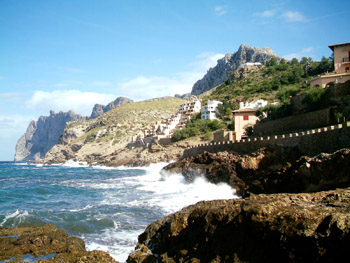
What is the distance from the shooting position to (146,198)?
79.7 ft

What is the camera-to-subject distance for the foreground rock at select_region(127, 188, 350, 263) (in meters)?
6.21

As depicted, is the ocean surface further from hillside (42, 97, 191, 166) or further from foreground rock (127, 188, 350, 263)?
hillside (42, 97, 191, 166)

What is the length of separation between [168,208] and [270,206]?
12.5 meters

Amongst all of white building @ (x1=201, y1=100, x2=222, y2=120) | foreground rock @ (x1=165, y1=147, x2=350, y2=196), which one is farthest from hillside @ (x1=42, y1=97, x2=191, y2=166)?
foreground rock @ (x1=165, y1=147, x2=350, y2=196)

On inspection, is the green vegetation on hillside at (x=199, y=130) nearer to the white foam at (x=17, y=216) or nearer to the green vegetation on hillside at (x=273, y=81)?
the green vegetation on hillside at (x=273, y=81)

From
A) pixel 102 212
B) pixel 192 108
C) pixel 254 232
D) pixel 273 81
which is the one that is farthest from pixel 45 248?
pixel 192 108

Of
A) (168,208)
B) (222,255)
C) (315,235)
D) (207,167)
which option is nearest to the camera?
(315,235)


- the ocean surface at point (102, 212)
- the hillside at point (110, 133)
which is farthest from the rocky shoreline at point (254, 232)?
the hillside at point (110, 133)

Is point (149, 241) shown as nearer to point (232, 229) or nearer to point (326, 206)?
point (232, 229)

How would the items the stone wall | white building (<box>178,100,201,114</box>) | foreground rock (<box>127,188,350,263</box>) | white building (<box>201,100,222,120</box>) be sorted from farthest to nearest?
white building (<box>178,100,201,114</box>), white building (<box>201,100,222,120</box>), the stone wall, foreground rock (<box>127,188,350,263</box>)

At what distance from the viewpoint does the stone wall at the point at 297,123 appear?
2732 cm

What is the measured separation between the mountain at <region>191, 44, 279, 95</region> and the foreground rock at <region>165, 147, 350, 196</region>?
10382 cm

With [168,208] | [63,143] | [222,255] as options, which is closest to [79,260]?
[222,255]

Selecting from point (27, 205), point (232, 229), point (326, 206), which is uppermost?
point (326, 206)
